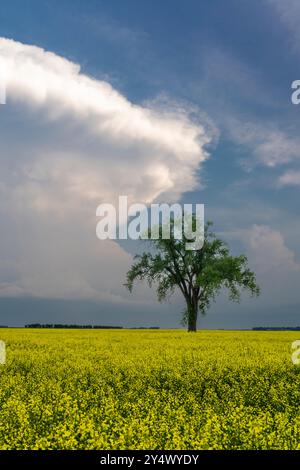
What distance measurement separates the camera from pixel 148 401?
13188 mm

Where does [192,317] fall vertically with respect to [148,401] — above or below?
above

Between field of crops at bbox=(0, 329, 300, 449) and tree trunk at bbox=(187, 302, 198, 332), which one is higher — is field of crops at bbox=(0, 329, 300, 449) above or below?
below

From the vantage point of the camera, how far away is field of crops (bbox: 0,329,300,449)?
30.1 ft

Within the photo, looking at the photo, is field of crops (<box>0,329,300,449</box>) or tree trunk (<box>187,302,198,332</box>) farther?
tree trunk (<box>187,302,198,332</box>)

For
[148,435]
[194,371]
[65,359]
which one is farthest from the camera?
[65,359]

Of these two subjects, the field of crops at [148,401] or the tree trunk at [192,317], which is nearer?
the field of crops at [148,401]

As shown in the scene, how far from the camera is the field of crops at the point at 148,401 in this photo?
9.19 m

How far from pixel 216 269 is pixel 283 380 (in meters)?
36.9

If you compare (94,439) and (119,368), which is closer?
(94,439)

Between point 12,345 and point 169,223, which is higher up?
point 169,223

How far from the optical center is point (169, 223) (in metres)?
55.4

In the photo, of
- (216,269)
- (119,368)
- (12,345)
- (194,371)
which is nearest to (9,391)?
(119,368)
